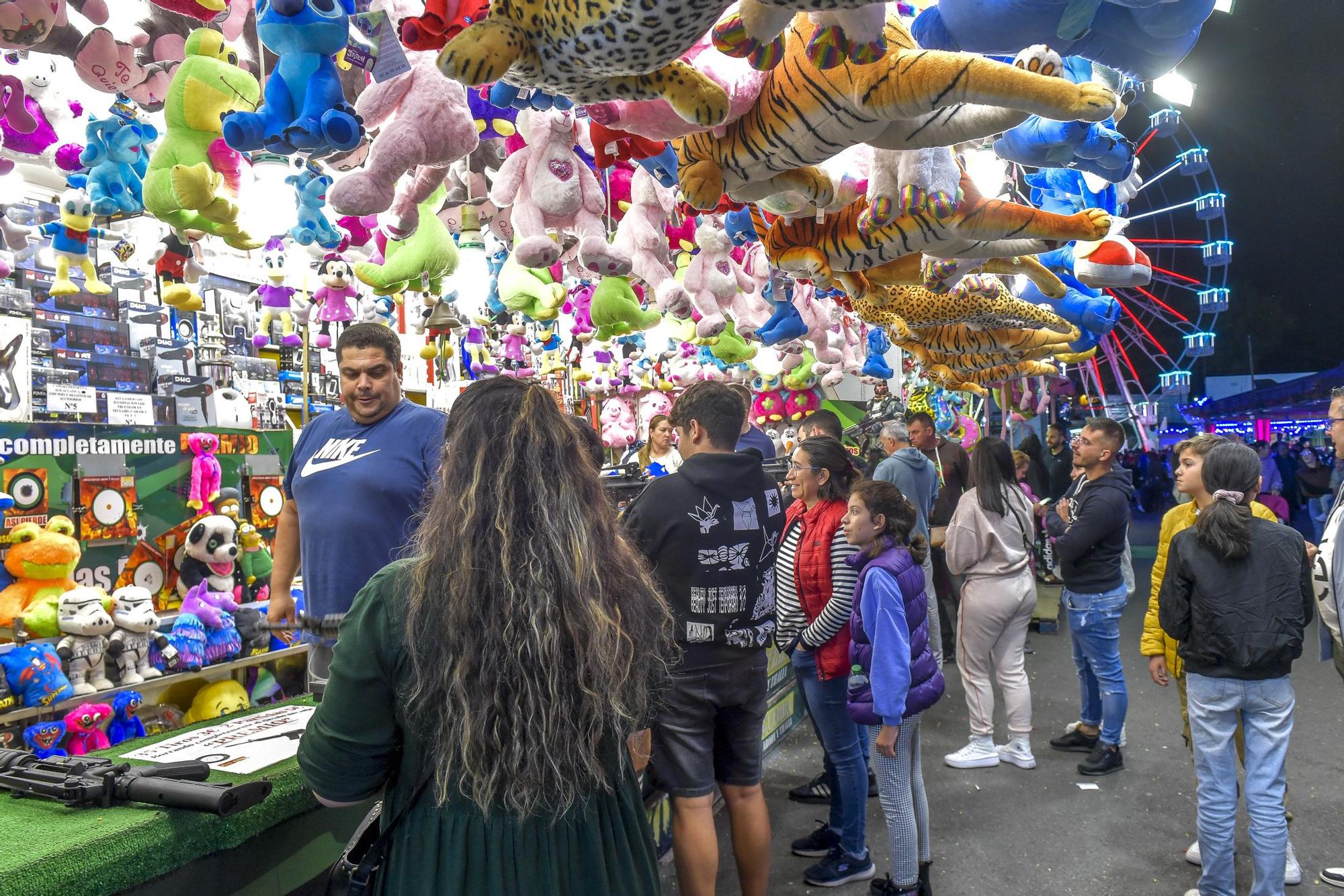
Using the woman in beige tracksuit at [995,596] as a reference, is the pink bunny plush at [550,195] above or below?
above

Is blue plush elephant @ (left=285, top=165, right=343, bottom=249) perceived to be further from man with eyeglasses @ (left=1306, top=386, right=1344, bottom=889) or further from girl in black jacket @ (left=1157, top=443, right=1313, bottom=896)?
man with eyeglasses @ (left=1306, top=386, right=1344, bottom=889)

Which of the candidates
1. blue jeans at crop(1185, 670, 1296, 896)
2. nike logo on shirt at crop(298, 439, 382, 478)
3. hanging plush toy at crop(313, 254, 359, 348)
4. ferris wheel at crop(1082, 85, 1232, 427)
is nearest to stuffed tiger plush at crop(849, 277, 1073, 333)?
ferris wheel at crop(1082, 85, 1232, 427)

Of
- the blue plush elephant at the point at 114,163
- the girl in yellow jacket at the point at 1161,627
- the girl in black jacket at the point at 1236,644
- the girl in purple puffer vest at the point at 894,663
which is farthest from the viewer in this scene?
the girl in yellow jacket at the point at 1161,627

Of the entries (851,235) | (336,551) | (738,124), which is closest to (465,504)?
(738,124)

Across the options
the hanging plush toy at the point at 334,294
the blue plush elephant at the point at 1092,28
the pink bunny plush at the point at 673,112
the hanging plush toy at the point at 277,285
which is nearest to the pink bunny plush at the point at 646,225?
the hanging plush toy at the point at 334,294

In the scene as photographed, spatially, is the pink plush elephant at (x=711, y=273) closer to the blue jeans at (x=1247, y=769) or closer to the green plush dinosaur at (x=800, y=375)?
the blue jeans at (x=1247, y=769)

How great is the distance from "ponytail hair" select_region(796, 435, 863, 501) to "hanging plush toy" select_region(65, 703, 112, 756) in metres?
2.55

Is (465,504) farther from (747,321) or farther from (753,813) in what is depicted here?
(747,321)

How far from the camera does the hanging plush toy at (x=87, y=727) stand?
2.67 m

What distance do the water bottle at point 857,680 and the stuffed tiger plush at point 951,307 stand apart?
1.37 m

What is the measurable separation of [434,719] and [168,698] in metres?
2.85

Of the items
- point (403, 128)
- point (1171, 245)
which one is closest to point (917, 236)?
point (403, 128)

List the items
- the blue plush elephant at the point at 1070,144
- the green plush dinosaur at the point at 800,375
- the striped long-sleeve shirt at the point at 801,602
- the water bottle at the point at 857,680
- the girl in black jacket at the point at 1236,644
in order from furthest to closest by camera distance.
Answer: the green plush dinosaur at the point at 800,375 < the striped long-sleeve shirt at the point at 801,602 < the water bottle at the point at 857,680 < the girl in black jacket at the point at 1236,644 < the blue plush elephant at the point at 1070,144

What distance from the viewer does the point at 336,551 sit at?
2.17m
